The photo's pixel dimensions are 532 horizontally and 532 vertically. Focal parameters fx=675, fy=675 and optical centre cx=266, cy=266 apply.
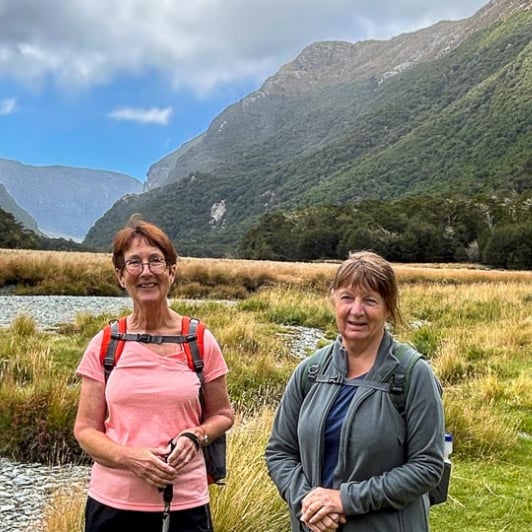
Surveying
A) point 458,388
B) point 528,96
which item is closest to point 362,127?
point 528,96

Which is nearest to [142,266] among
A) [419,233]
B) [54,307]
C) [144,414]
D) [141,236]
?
[141,236]

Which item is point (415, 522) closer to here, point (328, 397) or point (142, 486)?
point (328, 397)

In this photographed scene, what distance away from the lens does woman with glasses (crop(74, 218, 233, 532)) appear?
2289 millimetres

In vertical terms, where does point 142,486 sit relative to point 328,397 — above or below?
below

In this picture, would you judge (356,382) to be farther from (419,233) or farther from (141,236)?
(419,233)

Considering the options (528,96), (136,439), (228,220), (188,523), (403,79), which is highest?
(403,79)

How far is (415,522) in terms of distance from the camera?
217 centimetres

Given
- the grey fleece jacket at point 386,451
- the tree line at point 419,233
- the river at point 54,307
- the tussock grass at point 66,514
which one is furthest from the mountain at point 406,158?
the grey fleece jacket at point 386,451

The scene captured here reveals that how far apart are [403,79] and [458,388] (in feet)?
604

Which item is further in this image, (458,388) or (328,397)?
(458,388)

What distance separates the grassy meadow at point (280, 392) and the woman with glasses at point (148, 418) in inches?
50.6

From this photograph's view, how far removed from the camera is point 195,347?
7.91 ft

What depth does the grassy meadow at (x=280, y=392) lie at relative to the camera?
3961mm

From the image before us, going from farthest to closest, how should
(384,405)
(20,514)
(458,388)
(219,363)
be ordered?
(458,388)
(20,514)
(219,363)
(384,405)
